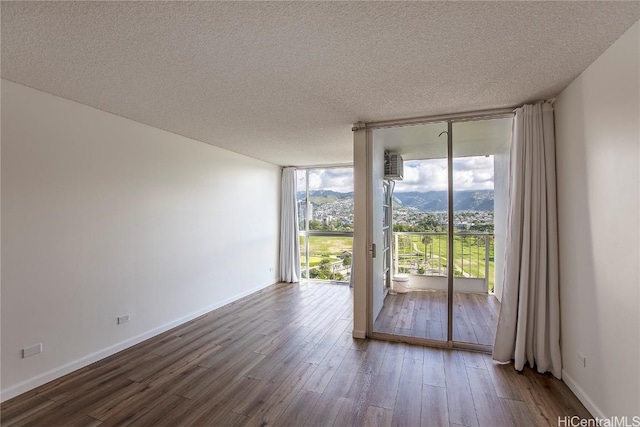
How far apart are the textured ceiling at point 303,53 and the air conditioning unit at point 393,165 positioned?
1342 mm

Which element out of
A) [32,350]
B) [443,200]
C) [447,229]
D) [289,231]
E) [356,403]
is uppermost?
[443,200]

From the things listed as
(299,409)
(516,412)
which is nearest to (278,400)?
(299,409)

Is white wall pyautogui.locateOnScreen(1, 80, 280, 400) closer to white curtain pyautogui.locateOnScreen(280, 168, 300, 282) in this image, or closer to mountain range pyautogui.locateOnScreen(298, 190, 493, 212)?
white curtain pyautogui.locateOnScreen(280, 168, 300, 282)

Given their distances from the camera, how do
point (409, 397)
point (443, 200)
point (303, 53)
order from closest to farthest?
point (303, 53)
point (409, 397)
point (443, 200)

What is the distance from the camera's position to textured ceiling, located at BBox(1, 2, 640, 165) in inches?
58.7

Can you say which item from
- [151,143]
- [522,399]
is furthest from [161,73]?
[522,399]

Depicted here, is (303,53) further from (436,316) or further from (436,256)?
(436,256)

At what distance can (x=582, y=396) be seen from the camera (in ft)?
6.96

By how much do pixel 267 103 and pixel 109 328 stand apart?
107 inches

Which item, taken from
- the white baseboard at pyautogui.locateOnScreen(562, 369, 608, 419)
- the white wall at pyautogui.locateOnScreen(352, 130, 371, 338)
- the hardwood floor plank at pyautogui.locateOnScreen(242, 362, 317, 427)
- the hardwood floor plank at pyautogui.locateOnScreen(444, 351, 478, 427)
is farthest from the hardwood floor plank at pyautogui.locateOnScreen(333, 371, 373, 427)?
the white baseboard at pyautogui.locateOnScreen(562, 369, 608, 419)

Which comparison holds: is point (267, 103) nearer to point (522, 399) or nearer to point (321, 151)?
point (321, 151)

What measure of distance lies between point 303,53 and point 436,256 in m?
3.80

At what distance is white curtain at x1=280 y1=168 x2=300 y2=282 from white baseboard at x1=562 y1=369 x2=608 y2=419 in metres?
4.52

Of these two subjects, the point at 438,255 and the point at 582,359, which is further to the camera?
the point at 438,255
